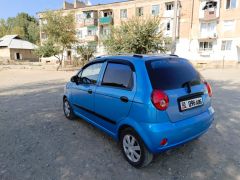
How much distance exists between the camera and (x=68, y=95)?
4836 millimetres

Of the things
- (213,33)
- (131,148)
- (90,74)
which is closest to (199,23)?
(213,33)

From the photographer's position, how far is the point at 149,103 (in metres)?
2.55

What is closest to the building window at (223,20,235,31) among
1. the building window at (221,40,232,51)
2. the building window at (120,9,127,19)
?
the building window at (221,40,232,51)

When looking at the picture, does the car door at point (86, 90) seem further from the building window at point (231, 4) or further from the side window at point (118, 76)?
the building window at point (231, 4)

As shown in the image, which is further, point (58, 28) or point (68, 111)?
point (58, 28)

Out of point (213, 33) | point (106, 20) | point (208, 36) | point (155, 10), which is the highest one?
point (155, 10)

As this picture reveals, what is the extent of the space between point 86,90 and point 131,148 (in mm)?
1562

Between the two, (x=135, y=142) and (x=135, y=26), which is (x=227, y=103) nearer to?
(x=135, y=142)

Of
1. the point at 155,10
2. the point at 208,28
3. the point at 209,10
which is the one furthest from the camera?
the point at 155,10

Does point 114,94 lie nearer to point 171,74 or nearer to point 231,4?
point 171,74

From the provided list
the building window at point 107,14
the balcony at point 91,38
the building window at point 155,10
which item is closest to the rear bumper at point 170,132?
the building window at point 155,10

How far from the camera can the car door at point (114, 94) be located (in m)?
2.88

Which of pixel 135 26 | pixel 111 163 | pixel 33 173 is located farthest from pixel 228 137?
pixel 135 26

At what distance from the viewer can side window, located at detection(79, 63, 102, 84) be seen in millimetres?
3785
